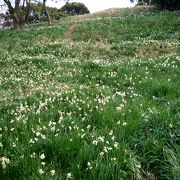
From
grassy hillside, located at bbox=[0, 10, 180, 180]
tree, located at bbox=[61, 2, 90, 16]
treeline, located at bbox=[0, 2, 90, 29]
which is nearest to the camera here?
grassy hillside, located at bbox=[0, 10, 180, 180]

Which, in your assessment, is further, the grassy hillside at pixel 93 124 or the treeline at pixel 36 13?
the treeline at pixel 36 13

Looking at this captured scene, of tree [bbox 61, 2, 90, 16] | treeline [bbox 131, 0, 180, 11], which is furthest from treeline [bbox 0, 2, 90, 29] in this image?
treeline [bbox 131, 0, 180, 11]

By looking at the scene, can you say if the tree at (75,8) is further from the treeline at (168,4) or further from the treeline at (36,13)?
the treeline at (168,4)

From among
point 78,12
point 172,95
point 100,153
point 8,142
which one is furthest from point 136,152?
point 78,12

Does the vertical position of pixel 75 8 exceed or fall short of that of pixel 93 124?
it falls short

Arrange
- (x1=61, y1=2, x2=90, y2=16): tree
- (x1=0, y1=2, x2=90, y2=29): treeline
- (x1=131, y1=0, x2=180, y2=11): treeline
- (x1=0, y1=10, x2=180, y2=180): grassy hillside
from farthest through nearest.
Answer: (x1=61, y1=2, x2=90, y2=16): tree, (x1=131, y1=0, x2=180, y2=11): treeline, (x1=0, y1=2, x2=90, y2=29): treeline, (x1=0, y1=10, x2=180, y2=180): grassy hillside

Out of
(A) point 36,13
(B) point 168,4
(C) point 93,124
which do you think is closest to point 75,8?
(A) point 36,13

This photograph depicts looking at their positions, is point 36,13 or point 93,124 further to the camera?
point 36,13

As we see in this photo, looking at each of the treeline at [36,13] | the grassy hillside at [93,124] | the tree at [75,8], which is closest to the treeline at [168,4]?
the treeline at [36,13]

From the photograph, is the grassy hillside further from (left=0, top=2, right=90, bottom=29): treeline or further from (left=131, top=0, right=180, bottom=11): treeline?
(left=131, top=0, right=180, bottom=11): treeline

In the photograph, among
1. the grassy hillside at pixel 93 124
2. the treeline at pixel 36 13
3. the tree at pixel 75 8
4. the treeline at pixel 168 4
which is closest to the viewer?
the grassy hillside at pixel 93 124

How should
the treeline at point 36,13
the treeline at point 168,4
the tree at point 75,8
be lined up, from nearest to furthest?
the treeline at point 36,13, the treeline at point 168,4, the tree at point 75,8

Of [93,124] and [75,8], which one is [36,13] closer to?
[75,8]

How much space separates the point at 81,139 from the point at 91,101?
260 centimetres
